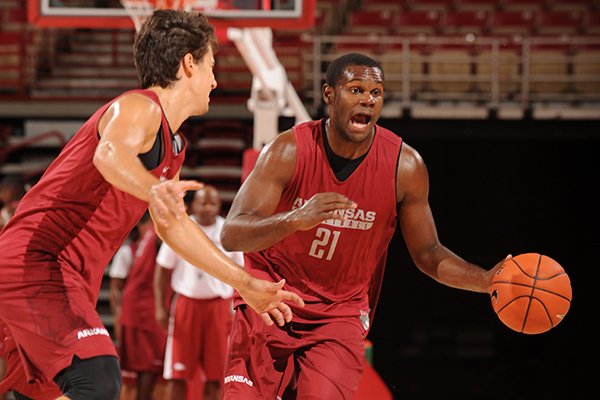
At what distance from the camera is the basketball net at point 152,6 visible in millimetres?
7121

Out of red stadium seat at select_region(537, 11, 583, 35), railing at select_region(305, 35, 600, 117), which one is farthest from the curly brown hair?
red stadium seat at select_region(537, 11, 583, 35)

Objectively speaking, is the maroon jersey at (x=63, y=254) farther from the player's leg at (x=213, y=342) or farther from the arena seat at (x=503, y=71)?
the arena seat at (x=503, y=71)

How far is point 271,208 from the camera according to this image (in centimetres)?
396

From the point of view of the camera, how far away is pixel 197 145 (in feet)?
42.6

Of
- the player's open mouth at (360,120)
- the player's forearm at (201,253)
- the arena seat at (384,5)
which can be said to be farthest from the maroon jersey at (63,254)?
the arena seat at (384,5)

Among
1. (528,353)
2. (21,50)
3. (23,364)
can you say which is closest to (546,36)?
(528,353)

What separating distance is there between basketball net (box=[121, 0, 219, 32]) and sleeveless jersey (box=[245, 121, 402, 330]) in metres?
3.33

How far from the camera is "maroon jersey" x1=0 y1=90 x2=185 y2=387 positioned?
3303 mm

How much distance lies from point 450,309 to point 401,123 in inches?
104

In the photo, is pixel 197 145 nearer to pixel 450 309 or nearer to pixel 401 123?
pixel 401 123

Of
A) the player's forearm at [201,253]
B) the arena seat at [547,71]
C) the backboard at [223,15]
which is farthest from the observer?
the arena seat at [547,71]

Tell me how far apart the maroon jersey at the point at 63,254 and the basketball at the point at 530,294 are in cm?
143

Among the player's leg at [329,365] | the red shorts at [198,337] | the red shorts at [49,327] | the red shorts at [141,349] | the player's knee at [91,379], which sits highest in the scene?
the red shorts at [49,327]

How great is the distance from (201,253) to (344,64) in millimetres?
1357
